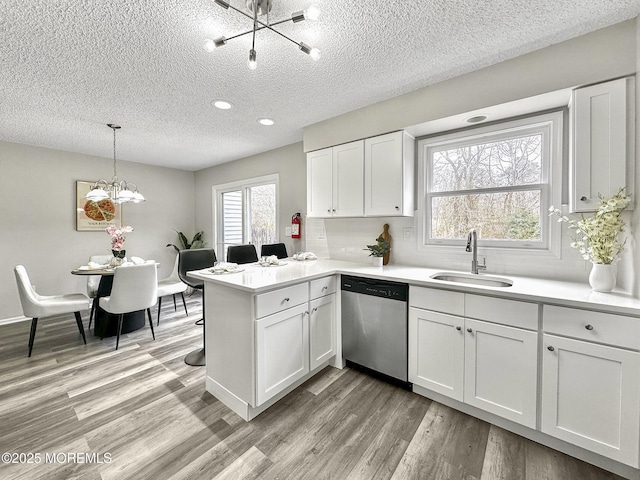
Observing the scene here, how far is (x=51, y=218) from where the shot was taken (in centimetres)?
408

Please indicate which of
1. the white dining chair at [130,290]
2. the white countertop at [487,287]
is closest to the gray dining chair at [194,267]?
the white dining chair at [130,290]

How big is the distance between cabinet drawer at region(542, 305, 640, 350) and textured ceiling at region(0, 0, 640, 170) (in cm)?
165

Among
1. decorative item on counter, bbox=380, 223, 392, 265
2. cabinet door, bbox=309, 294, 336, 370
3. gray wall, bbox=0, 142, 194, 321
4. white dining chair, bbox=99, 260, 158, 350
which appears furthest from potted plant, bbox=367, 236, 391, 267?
gray wall, bbox=0, 142, 194, 321

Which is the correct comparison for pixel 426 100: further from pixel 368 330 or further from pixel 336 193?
pixel 368 330

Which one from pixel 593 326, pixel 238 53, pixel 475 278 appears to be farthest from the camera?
pixel 475 278

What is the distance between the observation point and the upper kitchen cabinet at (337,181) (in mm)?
2760

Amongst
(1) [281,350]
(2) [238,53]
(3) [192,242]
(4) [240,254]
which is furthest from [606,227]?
(3) [192,242]

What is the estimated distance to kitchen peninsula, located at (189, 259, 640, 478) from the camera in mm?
1414

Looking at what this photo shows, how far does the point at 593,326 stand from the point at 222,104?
3.15m

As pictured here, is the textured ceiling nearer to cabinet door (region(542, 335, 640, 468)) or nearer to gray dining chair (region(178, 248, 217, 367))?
gray dining chair (region(178, 248, 217, 367))

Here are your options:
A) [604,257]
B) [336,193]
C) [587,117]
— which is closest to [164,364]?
[336,193]

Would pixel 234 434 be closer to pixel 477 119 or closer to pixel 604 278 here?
pixel 604 278

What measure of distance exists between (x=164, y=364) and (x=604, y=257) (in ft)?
11.3

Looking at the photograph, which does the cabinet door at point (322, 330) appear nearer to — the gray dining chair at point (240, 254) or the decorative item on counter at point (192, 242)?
the gray dining chair at point (240, 254)
